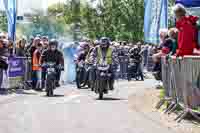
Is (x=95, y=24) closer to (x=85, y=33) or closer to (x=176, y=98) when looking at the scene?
(x=85, y=33)

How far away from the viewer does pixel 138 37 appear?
206ft

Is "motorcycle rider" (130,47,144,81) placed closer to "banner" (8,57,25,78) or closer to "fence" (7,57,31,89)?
"fence" (7,57,31,89)

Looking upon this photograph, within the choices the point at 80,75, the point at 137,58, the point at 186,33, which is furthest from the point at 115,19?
the point at 186,33

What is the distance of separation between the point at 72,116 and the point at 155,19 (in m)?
6.29

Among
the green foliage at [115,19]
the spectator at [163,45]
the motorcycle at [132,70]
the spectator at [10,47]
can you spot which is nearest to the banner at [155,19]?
the spectator at [163,45]

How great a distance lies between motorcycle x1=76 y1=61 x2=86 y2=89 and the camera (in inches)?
1023

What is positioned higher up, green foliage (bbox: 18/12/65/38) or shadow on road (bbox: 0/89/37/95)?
green foliage (bbox: 18/12/65/38)

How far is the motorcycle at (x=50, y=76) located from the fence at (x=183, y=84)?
6536 millimetres

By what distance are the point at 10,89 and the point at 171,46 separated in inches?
331

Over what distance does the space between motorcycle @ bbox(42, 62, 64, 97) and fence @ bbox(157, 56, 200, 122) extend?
6536mm

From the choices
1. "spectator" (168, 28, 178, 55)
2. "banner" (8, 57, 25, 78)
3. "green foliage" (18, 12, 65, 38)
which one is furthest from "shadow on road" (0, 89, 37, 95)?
"green foliage" (18, 12, 65, 38)

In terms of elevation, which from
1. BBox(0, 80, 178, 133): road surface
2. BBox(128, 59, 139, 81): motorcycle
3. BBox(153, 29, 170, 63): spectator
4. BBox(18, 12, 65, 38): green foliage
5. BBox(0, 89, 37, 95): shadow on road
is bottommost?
BBox(0, 80, 178, 133): road surface

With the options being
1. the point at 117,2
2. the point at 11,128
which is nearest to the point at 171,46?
the point at 11,128

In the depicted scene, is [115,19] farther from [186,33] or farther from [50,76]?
[186,33]
